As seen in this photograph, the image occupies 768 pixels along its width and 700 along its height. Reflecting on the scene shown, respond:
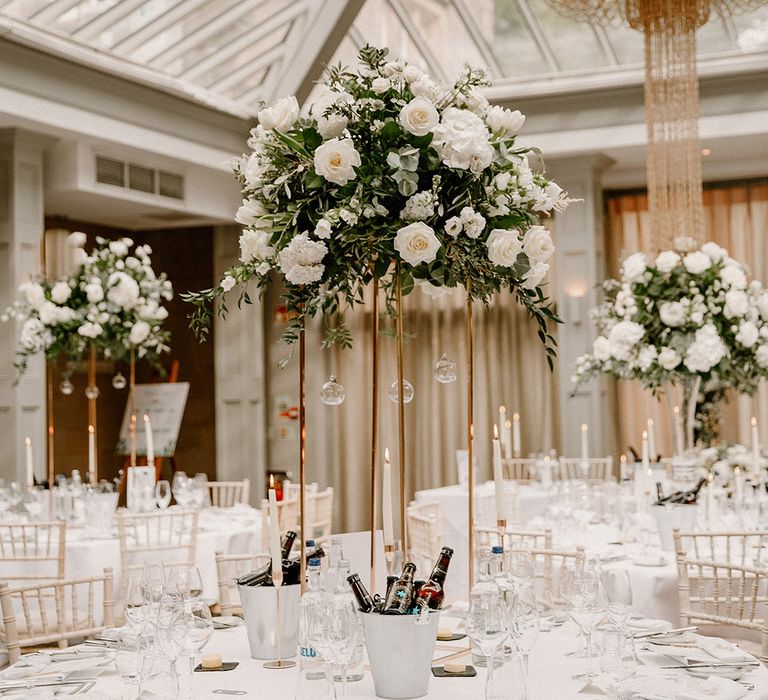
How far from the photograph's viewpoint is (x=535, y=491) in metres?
7.18

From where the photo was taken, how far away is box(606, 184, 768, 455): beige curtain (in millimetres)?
9641

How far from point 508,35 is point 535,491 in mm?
3924

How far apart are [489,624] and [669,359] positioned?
3628mm

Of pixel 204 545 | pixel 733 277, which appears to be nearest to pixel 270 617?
pixel 204 545

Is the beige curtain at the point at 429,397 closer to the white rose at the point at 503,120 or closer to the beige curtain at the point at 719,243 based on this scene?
the beige curtain at the point at 719,243

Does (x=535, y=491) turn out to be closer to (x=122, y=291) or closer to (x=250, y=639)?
(x=122, y=291)

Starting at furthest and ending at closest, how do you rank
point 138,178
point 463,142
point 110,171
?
1. point 138,178
2. point 110,171
3. point 463,142

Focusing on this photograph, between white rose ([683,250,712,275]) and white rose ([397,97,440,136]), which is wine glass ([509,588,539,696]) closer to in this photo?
white rose ([397,97,440,136])

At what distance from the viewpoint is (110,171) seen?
8.42 metres

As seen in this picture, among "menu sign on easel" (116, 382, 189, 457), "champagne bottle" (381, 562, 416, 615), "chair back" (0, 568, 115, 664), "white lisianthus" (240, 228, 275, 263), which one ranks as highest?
"white lisianthus" (240, 228, 275, 263)

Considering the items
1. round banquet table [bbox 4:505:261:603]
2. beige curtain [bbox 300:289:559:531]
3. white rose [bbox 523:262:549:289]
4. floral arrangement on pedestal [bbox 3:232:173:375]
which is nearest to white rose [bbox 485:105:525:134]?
white rose [bbox 523:262:549:289]

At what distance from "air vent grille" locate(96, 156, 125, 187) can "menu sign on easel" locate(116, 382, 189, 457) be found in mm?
→ 2360

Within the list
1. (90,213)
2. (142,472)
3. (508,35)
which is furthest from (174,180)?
(142,472)

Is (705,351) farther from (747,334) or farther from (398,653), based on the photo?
(398,653)
